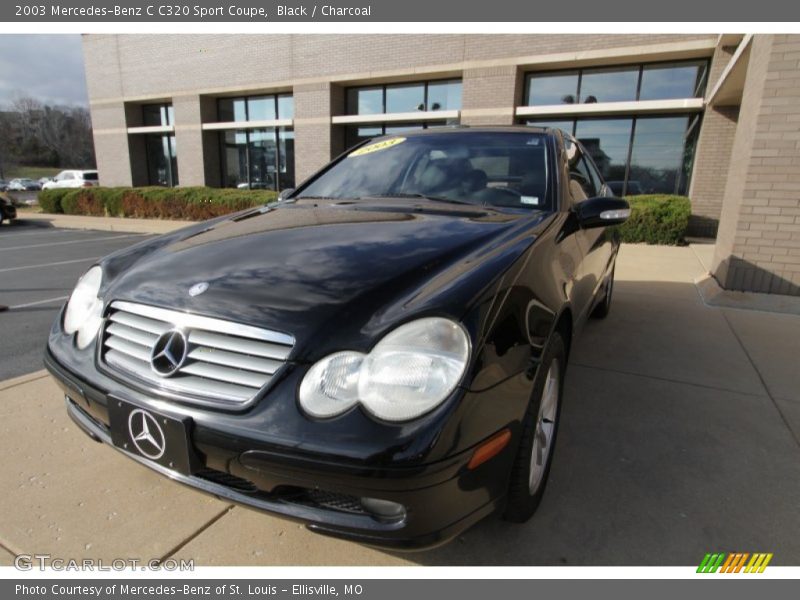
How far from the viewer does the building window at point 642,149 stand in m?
11.1

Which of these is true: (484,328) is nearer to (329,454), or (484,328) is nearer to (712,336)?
(329,454)

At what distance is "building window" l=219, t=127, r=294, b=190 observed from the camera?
15883mm

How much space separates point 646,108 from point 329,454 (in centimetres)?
1191

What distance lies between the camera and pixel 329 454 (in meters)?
1.28

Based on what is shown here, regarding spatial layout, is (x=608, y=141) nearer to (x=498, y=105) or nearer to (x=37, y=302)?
(x=498, y=105)

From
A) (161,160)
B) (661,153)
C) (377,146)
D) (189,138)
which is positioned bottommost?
(377,146)

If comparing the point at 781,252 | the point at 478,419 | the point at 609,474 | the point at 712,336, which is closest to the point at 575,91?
the point at 781,252

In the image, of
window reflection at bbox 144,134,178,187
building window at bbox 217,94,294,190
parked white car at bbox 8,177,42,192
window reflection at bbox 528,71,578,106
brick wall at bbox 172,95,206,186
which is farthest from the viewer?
parked white car at bbox 8,177,42,192

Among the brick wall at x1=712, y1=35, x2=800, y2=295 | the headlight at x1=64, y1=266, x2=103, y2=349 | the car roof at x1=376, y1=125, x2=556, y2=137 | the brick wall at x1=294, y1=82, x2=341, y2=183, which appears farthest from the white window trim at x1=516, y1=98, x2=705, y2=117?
the headlight at x1=64, y1=266, x2=103, y2=349

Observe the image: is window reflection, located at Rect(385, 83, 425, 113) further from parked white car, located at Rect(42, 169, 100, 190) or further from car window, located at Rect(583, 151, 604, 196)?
parked white car, located at Rect(42, 169, 100, 190)

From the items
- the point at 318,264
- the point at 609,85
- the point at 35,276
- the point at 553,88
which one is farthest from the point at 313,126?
the point at 318,264

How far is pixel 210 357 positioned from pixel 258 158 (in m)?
16.5

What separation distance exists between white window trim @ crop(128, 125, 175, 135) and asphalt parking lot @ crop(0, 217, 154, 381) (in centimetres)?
557

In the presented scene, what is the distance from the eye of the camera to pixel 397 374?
4.42 feet
